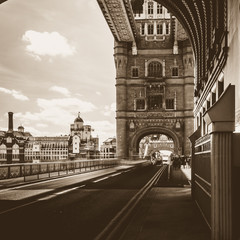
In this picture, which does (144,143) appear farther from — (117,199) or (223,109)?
(223,109)

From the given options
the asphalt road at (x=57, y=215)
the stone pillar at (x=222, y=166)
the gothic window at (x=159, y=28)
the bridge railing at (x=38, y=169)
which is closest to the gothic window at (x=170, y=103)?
the gothic window at (x=159, y=28)

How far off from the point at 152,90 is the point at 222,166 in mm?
64976

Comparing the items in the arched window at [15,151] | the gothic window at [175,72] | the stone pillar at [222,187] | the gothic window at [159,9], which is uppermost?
the gothic window at [159,9]

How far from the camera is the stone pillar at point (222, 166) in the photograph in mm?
7180

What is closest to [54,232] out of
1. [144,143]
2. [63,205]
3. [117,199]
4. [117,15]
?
[63,205]

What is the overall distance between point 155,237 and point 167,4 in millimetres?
23023

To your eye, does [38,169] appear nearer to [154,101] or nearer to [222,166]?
[222,166]

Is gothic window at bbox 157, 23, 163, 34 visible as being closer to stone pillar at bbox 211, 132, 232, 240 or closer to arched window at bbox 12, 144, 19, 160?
arched window at bbox 12, 144, 19, 160

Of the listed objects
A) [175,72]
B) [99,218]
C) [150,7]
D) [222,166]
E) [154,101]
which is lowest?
[99,218]

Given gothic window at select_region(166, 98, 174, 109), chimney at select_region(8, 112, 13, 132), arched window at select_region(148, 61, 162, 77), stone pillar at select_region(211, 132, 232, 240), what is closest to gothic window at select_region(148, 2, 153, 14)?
arched window at select_region(148, 61, 162, 77)

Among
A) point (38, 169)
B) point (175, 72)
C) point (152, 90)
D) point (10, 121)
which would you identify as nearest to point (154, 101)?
point (152, 90)

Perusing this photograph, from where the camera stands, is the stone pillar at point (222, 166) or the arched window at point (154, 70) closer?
the stone pillar at point (222, 166)

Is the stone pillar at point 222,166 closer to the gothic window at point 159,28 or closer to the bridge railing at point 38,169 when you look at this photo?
the bridge railing at point 38,169

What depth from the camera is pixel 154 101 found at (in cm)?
7188
